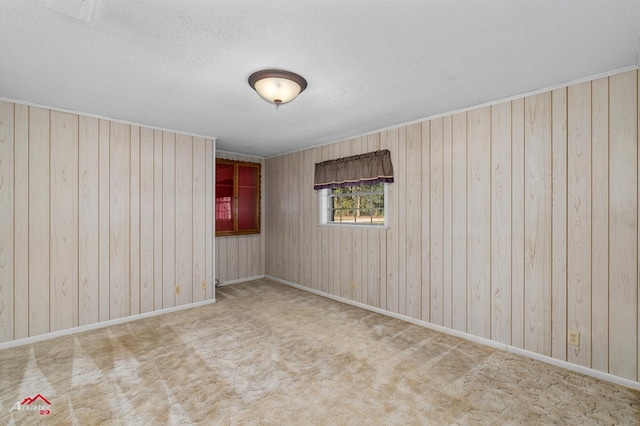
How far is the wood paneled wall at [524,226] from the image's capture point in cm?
237

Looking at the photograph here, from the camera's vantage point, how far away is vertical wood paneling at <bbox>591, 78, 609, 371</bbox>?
241 cm

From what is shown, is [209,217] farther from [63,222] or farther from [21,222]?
[21,222]

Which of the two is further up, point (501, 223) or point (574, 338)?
point (501, 223)

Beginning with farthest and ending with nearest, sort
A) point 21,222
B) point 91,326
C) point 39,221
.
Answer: point 91,326
point 39,221
point 21,222

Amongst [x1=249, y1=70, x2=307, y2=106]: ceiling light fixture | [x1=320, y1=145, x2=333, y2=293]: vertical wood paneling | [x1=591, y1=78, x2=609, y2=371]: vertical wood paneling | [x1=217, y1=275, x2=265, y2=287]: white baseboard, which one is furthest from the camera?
[x1=217, y1=275, x2=265, y2=287]: white baseboard

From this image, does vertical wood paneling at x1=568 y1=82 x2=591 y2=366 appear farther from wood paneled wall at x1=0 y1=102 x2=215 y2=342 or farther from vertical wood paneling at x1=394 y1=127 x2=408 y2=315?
wood paneled wall at x1=0 y1=102 x2=215 y2=342

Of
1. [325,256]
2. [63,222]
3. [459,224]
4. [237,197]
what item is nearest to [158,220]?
[63,222]

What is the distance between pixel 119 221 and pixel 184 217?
2.58ft

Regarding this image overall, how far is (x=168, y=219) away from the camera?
4137mm

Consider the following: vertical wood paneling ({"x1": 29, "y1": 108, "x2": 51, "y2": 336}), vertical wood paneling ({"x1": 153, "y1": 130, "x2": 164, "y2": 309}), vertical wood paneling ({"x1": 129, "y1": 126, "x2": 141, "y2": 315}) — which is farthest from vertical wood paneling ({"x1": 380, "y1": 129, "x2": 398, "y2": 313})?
vertical wood paneling ({"x1": 29, "y1": 108, "x2": 51, "y2": 336})

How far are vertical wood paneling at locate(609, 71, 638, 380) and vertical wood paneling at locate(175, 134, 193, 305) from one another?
4.62 meters

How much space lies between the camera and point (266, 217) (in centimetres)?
609

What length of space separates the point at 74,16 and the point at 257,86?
3.74 feet

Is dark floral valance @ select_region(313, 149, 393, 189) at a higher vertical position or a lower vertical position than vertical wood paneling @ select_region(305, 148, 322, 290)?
higher
